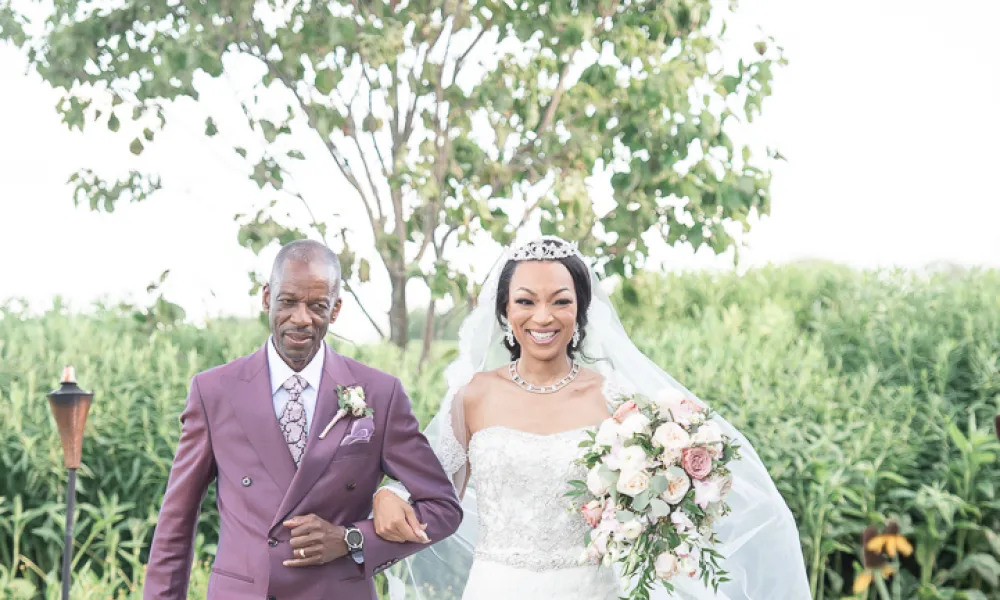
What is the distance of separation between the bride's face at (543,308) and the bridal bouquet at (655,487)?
366 mm

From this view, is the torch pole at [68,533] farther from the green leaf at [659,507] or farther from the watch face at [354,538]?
the green leaf at [659,507]

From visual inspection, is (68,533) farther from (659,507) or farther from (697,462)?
(697,462)

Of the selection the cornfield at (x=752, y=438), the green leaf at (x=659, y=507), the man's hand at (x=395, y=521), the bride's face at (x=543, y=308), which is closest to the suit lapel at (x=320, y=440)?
the man's hand at (x=395, y=521)

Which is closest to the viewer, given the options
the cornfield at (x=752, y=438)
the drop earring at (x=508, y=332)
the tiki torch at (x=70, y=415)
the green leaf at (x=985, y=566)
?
the drop earring at (x=508, y=332)

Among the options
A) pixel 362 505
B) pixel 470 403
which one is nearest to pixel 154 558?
pixel 362 505

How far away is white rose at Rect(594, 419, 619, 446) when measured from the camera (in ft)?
11.5

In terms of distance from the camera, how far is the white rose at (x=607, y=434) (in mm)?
3518

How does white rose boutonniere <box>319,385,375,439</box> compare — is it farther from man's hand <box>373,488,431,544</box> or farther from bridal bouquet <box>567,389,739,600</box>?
bridal bouquet <box>567,389,739,600</box>

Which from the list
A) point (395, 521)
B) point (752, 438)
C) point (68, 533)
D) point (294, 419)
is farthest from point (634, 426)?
point (752, 438)

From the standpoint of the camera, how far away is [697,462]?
11.3 ft

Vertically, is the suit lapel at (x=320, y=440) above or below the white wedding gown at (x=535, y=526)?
above

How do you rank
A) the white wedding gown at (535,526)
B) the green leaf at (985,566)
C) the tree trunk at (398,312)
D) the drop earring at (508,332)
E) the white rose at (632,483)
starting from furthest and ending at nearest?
the tree trunk at (398,312) → the green leaf at (985,566) → the drop earring at (508,332) → the white wedding gown at (535,526) → the white rose at (632,483)

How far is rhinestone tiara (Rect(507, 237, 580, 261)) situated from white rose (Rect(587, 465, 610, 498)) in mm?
817

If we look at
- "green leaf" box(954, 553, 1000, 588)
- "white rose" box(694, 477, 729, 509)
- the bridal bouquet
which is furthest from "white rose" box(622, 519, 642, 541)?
"green leaf" box(954, 553, 1000, 588)
